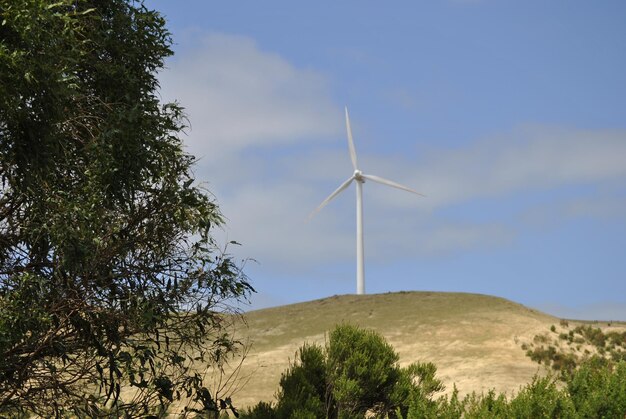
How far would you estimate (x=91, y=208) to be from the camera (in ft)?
55.2

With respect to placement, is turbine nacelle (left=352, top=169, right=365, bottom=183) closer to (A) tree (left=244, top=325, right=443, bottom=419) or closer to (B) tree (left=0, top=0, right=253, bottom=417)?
(A) tree (left=244, top=325, right=443, bottom=419)

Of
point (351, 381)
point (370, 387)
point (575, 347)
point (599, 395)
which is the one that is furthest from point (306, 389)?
point (575, 347)

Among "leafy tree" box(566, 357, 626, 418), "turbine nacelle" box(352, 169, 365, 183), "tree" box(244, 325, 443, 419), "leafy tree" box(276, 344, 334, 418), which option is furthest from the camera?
"turbine nacelle" box(352, 169, 365, 183)

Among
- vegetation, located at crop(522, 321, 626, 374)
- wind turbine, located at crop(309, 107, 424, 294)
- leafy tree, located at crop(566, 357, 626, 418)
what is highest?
wind turbine, located at crop(309, 107, 424, 294)

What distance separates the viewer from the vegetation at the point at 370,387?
19.4m

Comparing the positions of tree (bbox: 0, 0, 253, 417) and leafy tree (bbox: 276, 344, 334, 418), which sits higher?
A: tree (bbox: 0, 0, 253, 417)

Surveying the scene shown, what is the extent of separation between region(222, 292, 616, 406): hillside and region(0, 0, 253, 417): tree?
23.7 metres

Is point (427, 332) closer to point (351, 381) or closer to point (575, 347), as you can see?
point (575, 347)

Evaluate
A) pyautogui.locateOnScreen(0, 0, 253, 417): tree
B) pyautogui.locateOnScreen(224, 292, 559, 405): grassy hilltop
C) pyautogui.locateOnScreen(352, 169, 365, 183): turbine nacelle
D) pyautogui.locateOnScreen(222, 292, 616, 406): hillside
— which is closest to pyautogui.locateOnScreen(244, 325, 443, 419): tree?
pyautogui.locateOnScreen(0, 0, 253, 417): tree

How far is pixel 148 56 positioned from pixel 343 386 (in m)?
10.9

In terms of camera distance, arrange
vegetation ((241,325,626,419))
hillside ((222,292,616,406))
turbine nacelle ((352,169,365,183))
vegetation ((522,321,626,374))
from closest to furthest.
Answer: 1. vegetation ((241,325,626,419))
2. hillside ((222,292,616,406))
3. vegetation ((522,321,626,374))
4. turbine nacelle ((352,169,365,183))

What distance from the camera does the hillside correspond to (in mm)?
48094

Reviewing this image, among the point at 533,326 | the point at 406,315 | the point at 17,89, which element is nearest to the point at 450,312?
the point at 406,315

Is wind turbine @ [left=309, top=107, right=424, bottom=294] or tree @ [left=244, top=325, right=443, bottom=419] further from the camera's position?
wind turbine @ [left=309, top=107, right=424, bottom=294]
